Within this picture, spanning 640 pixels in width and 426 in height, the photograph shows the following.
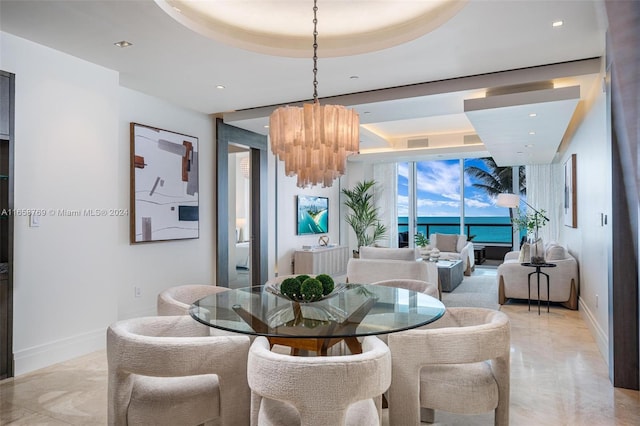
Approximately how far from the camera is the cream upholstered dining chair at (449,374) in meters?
1.94

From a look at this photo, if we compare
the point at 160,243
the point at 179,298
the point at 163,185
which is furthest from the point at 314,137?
the point at 160,243

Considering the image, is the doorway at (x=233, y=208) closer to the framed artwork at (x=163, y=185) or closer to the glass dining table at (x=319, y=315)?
the framed artwork at (x=163, y=185)

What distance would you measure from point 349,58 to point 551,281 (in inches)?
154

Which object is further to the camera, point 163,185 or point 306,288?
point 163,185

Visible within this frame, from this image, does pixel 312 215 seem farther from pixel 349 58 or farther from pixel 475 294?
pixel 349 58

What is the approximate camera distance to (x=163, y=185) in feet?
15.9

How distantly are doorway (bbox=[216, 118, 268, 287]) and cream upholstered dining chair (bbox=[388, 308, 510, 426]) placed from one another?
4.05 m

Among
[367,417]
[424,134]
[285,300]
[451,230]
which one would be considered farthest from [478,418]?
[451,230]

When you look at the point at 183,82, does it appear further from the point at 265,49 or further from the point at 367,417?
the point at 367,417

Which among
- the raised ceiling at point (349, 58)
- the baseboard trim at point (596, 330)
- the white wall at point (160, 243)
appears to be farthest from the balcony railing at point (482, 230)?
the white wall at point (160, 243)

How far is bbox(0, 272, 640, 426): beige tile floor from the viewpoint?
98.9 inches

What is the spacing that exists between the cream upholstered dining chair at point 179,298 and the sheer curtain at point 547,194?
7619 millimetres

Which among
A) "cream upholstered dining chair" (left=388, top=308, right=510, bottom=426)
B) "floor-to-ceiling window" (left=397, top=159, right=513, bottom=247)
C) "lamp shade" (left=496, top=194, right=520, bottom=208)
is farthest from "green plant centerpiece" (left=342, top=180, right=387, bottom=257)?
"cream upholstered dining chair" (left=388, top=308, right=510, bottom=426)

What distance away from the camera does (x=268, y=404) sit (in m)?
1.73
